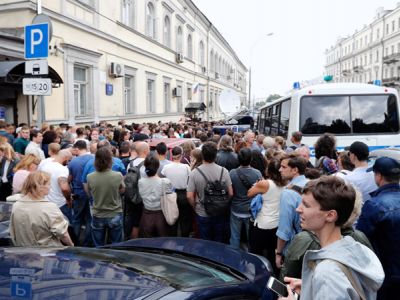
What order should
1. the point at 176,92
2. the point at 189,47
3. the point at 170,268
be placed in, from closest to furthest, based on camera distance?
the point at 170,268
the point at 176,92
the point at 189,47

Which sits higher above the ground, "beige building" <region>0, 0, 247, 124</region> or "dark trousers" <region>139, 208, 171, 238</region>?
"beige building" <region>0, 0, 247, 124</region>

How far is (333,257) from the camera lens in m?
1.69

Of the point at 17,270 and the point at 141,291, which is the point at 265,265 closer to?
the point at 141,291

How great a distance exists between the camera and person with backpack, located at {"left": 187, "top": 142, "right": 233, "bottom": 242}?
499cm

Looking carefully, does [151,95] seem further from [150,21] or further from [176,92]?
[150,21]

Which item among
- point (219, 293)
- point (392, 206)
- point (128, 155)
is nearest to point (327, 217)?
point (219, 293)

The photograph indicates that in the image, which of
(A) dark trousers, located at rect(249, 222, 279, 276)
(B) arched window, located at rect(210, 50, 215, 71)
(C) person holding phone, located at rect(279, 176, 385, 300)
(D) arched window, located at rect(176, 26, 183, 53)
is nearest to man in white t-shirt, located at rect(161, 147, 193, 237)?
(A) dark trousers, located at rect(249, 222, 279, 276)

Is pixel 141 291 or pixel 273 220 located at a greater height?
pixel 141 291

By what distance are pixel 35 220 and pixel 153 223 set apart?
186 cm

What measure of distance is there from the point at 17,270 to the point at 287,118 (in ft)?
30.8

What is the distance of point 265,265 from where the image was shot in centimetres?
326

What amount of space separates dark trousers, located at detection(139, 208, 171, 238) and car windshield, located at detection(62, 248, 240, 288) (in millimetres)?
2300

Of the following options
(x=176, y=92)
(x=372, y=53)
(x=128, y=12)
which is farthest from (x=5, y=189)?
(x=372, y=53)

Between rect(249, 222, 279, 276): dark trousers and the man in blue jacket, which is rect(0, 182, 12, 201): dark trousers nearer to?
rect(249, 222, 279, 276): dark trousers
